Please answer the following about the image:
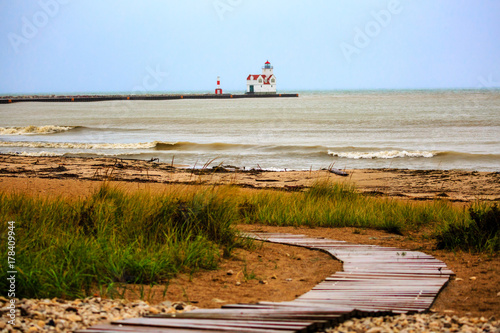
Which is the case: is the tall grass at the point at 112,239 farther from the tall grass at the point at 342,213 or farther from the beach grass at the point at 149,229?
the tall grass at the point at 342,213

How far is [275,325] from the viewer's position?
325 centimetres

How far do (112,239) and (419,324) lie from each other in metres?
3.15

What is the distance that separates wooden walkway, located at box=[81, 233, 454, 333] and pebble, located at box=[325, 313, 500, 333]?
3.2 inches

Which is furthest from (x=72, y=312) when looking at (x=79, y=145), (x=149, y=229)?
(x=79, y=145)

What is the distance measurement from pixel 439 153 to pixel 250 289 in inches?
751

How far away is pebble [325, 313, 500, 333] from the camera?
3.37 m

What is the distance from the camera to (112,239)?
5281mm

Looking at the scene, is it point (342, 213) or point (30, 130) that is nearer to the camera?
point (342, 213)

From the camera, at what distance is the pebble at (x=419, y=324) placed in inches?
133

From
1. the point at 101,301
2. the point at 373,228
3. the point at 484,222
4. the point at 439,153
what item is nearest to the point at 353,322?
the point at 101,301

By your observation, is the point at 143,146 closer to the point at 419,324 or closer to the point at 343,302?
the point at 343,302

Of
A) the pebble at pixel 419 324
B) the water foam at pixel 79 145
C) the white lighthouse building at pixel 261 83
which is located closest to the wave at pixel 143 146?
the water foam at pixel 79 145

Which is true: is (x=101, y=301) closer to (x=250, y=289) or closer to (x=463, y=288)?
(x=250, y=289)

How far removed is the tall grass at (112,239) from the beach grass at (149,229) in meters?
0.01
